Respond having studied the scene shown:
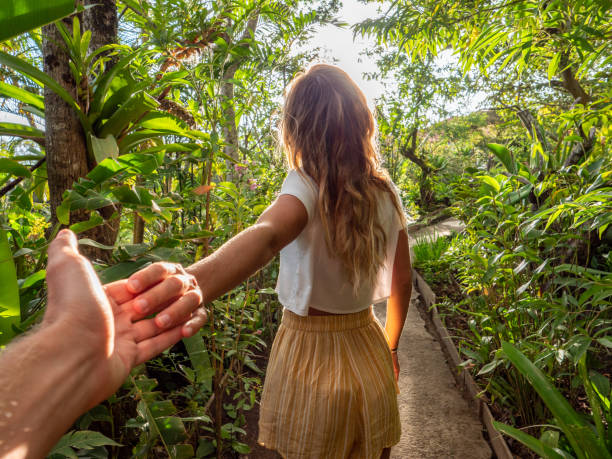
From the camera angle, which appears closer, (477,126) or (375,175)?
(375,175)

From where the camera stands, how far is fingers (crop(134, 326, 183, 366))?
68 centimetres

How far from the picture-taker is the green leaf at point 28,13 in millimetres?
729

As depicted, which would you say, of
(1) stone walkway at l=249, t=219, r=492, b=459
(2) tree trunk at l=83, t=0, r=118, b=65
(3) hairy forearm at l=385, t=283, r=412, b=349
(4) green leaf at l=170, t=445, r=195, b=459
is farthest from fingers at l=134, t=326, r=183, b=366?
(1) stone walkway at l=249, t=219, r=492, b=459

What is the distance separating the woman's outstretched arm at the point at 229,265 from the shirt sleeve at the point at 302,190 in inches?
0.8

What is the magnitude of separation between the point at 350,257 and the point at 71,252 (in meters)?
0.87

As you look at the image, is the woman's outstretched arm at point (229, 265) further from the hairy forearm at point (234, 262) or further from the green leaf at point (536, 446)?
the green leaf at point (536, 446)

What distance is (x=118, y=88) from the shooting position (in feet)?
4.75

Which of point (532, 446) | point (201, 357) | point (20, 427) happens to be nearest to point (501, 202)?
point (532, 446)

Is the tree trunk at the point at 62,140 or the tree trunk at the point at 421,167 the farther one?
the tree trunk at the point at 421,167

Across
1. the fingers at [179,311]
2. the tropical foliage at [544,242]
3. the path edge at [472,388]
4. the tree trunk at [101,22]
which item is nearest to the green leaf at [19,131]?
the tree trunk at [101,22]

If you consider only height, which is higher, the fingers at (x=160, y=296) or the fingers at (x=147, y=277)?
the fingers at (x=147, y=277)

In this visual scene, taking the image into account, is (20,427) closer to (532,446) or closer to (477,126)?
(532,446)

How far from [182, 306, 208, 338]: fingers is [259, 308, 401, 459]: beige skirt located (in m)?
0.62

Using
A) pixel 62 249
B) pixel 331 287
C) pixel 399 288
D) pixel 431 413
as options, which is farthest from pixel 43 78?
pixel 431 413
